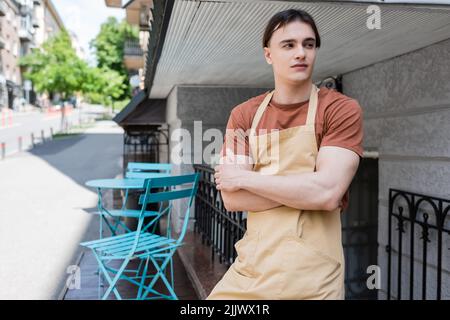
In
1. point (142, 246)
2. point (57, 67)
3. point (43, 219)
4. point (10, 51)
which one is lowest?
point (43, 219)

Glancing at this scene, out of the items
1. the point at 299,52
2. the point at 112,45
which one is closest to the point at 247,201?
the point at 299,52

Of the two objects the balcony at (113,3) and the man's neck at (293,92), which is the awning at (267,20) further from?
the balcony at (113,3)

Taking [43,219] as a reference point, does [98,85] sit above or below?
above

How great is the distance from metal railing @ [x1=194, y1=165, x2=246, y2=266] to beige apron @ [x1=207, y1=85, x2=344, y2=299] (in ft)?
6.68

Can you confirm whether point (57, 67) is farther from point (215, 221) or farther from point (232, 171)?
Answer: point (232, 171)

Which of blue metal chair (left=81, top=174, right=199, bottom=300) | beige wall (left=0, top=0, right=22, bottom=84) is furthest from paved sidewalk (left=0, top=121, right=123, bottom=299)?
beige wall (left=0, top=0, right=22, bottom=84)

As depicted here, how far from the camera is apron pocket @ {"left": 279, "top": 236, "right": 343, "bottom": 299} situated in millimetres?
1482

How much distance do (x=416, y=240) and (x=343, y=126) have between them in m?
2.23

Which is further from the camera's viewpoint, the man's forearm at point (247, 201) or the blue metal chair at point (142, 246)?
the blue metal chair at point (142, 246)

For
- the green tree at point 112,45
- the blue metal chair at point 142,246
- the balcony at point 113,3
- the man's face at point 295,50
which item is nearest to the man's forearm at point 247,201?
the man's face at point 295,50

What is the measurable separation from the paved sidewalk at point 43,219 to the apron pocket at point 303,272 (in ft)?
11.9

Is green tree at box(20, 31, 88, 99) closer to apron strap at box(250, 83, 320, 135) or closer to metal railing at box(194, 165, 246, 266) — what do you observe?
metal railing at box(194, 165, 246, 266)

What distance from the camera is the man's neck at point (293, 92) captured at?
62.5 inches

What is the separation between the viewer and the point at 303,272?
1484mm
